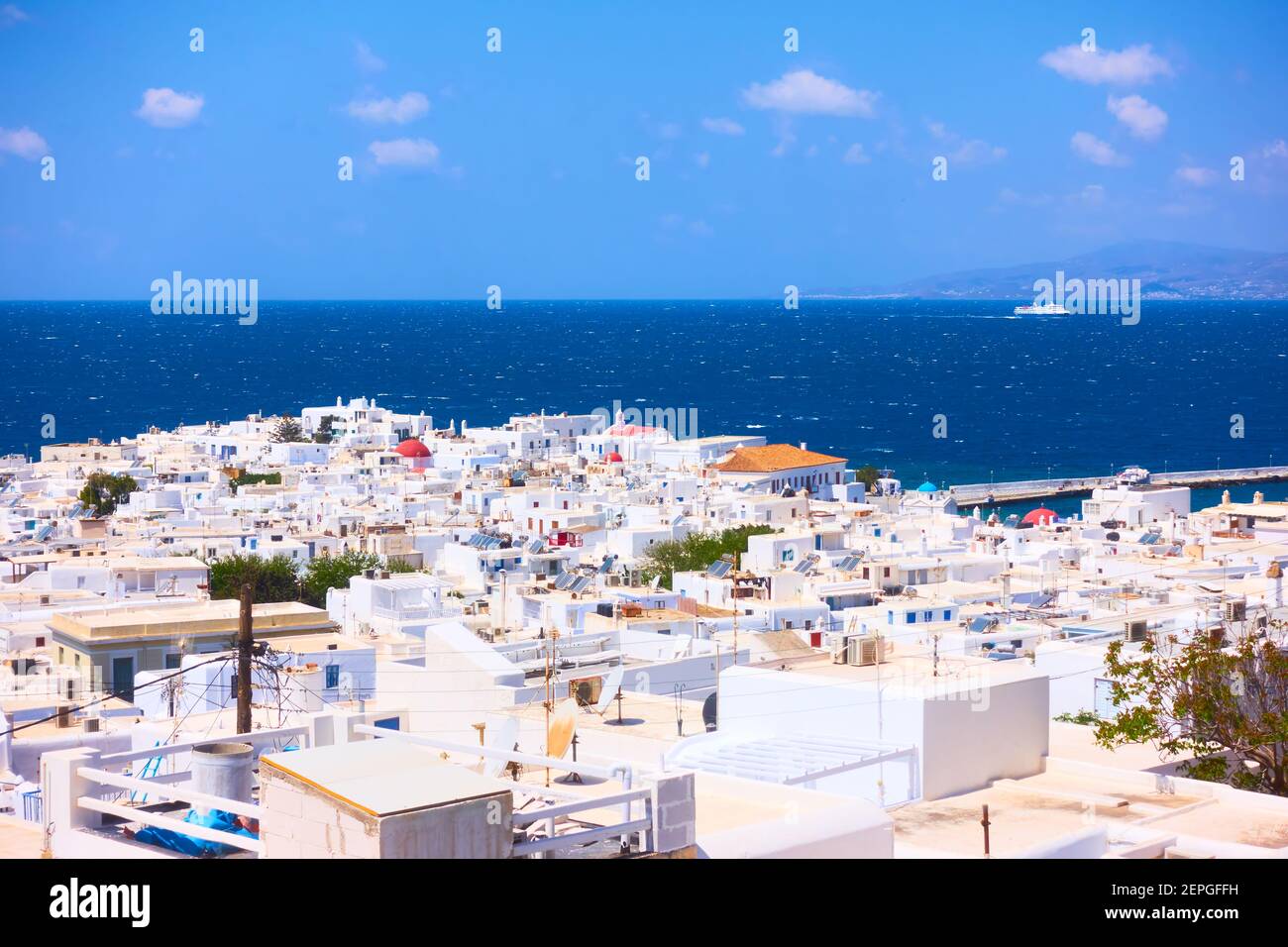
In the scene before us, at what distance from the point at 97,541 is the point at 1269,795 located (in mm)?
27611

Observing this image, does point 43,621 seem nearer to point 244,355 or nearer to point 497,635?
point 497,635

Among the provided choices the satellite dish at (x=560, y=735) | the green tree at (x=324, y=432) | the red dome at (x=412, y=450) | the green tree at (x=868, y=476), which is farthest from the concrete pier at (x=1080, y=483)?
the satellite dish at (x=560, y=735)

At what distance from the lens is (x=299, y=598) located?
31.0m

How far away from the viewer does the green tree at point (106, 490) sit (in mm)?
46719

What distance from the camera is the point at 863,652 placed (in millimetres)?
14242

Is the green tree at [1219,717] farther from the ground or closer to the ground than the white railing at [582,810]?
closer to the ground

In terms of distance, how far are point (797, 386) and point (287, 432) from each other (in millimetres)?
62626

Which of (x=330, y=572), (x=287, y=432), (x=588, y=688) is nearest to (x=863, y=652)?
(x=588, y=688)

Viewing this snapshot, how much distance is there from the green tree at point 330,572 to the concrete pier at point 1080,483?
98.8 ft

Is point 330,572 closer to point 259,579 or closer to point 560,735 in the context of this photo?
point 259,579

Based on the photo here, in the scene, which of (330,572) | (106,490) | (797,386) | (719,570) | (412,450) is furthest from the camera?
(797,386)

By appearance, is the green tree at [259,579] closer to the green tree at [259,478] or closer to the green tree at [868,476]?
the green tree at [259,478]

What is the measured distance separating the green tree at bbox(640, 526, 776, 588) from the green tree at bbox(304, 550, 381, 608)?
5.06 metres
